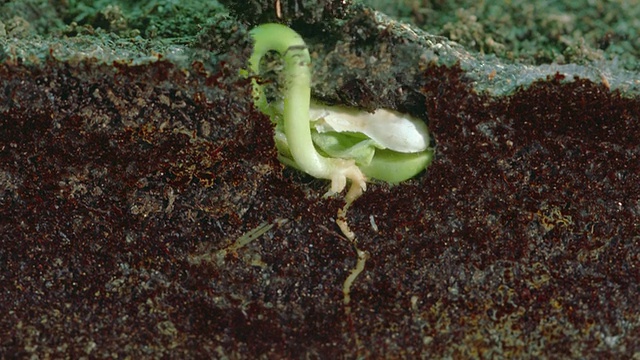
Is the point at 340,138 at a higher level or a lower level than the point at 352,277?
Result: higher

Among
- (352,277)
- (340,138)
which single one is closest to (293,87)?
(340,138)

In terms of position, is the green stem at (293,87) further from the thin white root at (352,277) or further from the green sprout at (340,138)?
the thin white root at (352,277)

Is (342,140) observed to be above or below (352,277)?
above

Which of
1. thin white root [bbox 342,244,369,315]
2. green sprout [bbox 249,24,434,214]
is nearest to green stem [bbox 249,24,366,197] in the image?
green sprout [bbox 249,24,434,214]

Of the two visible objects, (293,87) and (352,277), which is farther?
(352,277)

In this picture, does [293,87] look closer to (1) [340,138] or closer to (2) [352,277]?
(1) [340,138]

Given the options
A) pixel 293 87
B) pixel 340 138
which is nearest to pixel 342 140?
pixel 340 138

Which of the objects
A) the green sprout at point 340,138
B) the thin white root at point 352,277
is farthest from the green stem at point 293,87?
the thin white root at point 352,277

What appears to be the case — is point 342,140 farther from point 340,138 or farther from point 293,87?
point 293,87

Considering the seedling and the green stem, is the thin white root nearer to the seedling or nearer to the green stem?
the seedling
